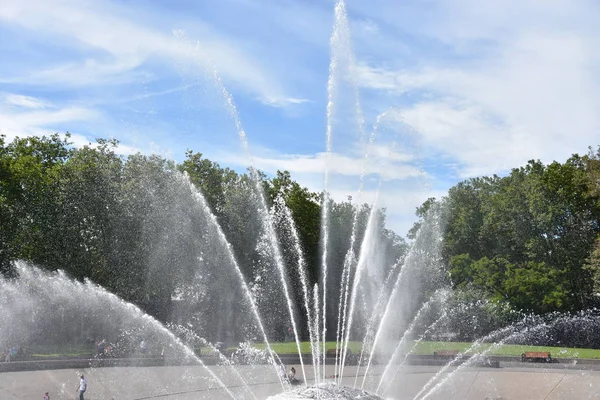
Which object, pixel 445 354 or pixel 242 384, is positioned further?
pixel 445 354

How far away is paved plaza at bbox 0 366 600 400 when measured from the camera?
87.8 ft

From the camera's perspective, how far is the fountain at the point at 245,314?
29031 millimetres

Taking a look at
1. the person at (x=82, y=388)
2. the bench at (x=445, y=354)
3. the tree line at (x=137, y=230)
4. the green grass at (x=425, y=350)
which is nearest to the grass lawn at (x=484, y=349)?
the green grass at (x=425, y=350)

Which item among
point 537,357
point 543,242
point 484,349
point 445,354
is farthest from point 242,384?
point 543,242

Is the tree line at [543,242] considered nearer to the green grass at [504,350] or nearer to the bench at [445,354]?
the green grass at [504,350]

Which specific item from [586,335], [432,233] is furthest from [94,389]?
[432,233]

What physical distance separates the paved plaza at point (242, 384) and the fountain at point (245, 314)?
133 millimetres

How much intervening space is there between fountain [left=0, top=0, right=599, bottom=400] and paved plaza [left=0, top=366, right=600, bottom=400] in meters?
0.13

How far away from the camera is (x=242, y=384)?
28578 mm

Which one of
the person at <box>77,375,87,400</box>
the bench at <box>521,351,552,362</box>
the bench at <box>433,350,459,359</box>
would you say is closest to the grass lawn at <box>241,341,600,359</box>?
the bench at <box>433,350,459,359</box>

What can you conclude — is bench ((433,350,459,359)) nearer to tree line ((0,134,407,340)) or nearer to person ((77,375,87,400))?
tree line ((0,134,407,340))

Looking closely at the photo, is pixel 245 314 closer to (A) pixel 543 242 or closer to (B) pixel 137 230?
(B) pixel 137 230

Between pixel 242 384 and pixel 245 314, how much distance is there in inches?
860

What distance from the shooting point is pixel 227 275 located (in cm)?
4962
